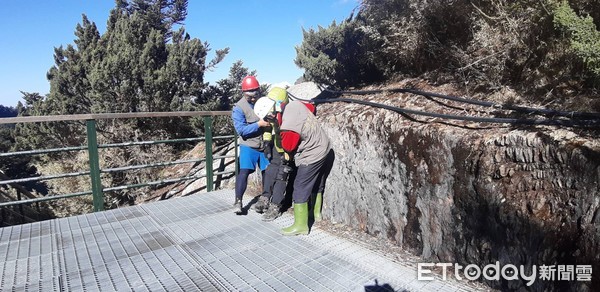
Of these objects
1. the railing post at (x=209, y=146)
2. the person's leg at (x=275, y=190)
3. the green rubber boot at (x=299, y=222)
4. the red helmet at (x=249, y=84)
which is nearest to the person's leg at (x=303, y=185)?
the green rubber boot at (x=299, y=222)

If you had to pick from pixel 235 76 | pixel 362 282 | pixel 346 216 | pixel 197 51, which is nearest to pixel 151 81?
pixel 197 51

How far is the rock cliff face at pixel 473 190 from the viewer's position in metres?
2.12

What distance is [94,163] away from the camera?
15.5ft

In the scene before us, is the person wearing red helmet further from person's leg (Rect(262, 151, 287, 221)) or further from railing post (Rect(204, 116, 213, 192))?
railing post (Rect(204, 116, 213, 192))

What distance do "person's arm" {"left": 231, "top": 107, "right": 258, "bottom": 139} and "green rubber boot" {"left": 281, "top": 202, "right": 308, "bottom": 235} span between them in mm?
1108

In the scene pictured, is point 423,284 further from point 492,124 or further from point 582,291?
point 492,124

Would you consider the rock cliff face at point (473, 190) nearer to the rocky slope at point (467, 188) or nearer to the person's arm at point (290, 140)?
the rocky slope at point (467, 188)

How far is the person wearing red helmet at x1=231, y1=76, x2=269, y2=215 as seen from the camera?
4.34 metres

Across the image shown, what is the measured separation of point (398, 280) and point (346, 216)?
4.06 ft

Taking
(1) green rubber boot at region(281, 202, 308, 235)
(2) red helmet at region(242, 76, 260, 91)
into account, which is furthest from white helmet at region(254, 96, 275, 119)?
(1) green rubber boot at region(281, 202, 308, 235)

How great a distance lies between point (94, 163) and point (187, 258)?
230cm

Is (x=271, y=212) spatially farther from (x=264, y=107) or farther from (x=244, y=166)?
(x=264, y=107)

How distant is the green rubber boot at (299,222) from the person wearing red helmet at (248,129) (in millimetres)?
985

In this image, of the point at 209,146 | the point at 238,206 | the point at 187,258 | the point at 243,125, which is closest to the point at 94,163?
the point at 209,146
